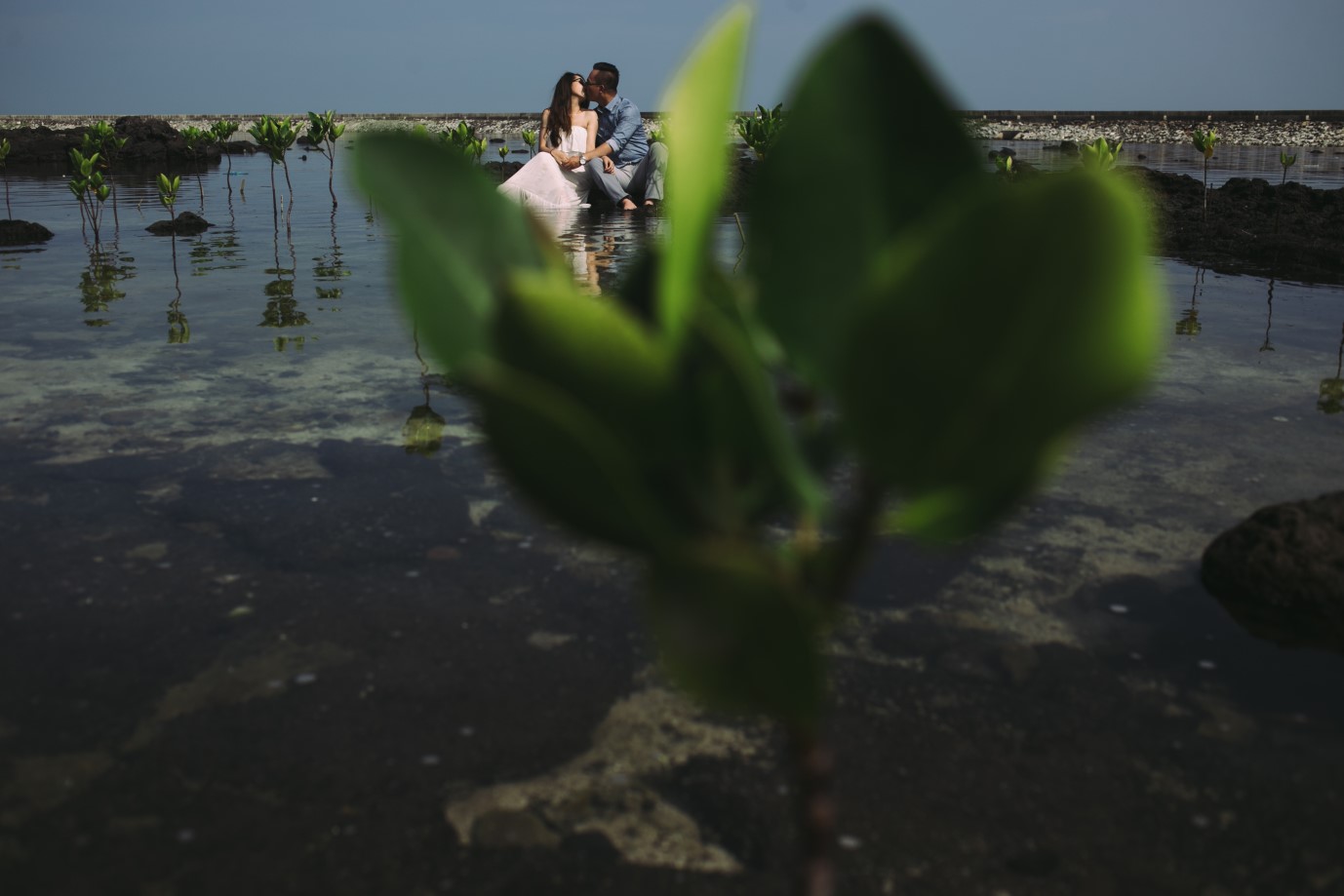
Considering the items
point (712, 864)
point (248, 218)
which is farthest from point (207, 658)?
point (248, 218)

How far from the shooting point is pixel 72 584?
124 inches

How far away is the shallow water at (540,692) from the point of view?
204cm

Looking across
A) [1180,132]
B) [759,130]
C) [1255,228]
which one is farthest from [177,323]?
[1180,132]

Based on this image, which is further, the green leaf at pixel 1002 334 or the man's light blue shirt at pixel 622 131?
the man's light blue shirt at pixel 622 131

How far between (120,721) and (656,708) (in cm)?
119

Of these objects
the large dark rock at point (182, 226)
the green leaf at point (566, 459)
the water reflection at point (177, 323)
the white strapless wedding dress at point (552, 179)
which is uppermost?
the white strapless wedding dress at point (552, 179)

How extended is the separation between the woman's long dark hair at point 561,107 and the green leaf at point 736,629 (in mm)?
12202

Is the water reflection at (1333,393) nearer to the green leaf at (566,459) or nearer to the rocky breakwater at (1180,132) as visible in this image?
the green leaf at (566,459)

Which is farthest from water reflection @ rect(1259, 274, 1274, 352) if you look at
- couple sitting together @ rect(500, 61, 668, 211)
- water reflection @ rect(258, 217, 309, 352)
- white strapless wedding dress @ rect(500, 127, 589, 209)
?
white strapless wedding dress @ rect(500, 127, 589, 209)

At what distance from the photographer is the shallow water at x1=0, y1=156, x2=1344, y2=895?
2.04 m

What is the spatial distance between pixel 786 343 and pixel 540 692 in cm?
202

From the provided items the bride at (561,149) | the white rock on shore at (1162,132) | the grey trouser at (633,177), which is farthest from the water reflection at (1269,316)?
the white rock on shore at (1162,132)

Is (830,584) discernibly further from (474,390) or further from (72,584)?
Answer: (72,584)

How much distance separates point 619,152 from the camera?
13.2 metres
